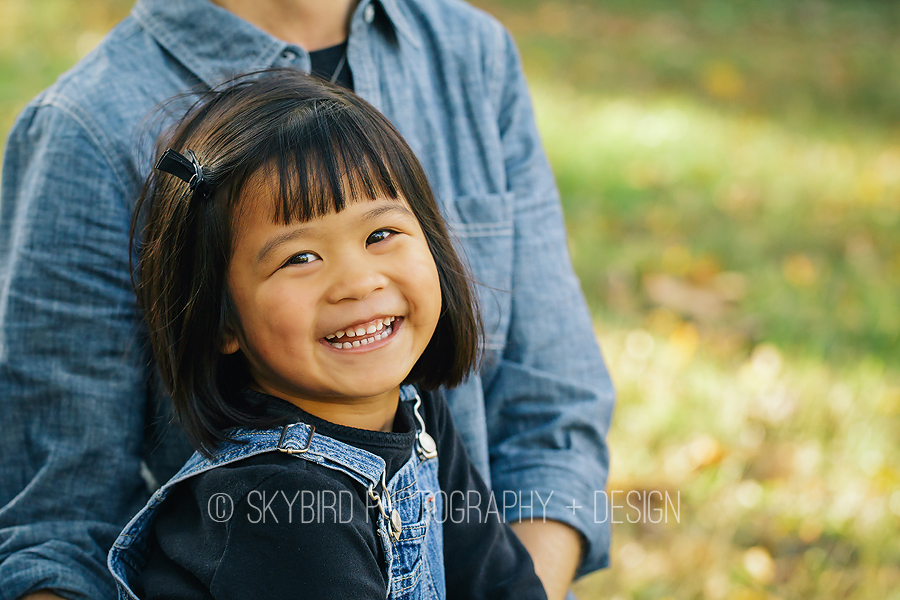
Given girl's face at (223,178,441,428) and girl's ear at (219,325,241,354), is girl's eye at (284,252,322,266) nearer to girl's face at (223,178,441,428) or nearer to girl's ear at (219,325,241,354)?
girl's face at (223,178,441,428)

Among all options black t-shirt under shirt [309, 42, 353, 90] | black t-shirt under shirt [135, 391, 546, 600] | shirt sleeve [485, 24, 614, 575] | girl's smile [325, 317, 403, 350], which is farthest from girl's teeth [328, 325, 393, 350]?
black t-shirt under shirt [309, 42, 353, 90]

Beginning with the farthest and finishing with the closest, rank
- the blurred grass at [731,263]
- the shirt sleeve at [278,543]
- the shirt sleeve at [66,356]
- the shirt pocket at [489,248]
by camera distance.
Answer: the blurred grass at [731,263] < the shirt pocket at [489,248] < the shirt sleeve at [66,356] < the shirt sleeve at [278,543]

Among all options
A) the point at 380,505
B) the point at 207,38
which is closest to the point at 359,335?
the point at 380,505

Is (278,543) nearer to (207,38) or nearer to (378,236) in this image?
(378,236)

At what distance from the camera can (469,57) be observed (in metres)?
1.66

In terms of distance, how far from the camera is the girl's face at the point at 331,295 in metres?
1.20

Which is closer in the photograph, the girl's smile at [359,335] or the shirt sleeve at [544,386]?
the girl's smile at [359,335]

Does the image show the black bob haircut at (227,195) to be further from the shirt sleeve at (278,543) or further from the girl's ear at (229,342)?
the shirt sleeve at (278,543)

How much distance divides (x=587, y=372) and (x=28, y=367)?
918mm

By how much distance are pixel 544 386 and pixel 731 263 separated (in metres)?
2.10

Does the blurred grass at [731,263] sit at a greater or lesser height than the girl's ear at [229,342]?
lesser

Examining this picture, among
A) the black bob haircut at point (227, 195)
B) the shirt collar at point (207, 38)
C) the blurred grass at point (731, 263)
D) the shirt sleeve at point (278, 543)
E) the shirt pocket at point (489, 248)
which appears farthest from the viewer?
the blurred grass at point (731, 263)

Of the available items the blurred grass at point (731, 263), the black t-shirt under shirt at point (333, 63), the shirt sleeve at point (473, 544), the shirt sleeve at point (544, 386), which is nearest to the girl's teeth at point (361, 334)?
the shirt sleeve at point (473, 544)

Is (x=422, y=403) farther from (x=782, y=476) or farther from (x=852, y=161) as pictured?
(x=852, y=161)
